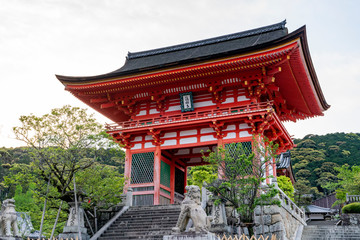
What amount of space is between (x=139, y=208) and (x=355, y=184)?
1587 centimetres

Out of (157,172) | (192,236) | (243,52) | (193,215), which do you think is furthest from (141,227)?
(243,52)

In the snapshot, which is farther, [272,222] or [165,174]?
[165,174]

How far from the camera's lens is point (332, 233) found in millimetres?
15859

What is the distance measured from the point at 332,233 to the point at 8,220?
13.2 metres

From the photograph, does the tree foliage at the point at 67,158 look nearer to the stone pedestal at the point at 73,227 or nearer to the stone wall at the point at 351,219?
the stone pedestal at the point at 73,227

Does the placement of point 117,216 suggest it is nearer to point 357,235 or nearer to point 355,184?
point 357,235

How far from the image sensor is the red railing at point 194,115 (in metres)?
17.2

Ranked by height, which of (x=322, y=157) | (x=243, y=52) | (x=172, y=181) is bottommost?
(x=172, y=181)

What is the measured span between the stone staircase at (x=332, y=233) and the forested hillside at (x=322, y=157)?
3401 centimetres

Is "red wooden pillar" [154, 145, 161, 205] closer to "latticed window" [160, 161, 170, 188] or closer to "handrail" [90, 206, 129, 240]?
"latticed window" [160, 161, 170, 188]

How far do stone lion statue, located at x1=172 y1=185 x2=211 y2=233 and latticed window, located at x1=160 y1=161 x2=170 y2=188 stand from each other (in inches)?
430

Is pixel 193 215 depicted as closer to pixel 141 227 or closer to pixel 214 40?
pixel 141 227

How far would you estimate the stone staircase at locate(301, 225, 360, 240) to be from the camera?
15375 millimetres

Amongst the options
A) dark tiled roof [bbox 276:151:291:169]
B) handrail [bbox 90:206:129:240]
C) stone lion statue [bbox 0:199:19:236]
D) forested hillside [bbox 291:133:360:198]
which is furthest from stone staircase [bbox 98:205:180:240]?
forested hillside [bbox 291:133:360:198]
